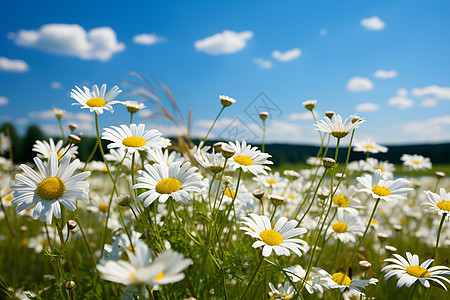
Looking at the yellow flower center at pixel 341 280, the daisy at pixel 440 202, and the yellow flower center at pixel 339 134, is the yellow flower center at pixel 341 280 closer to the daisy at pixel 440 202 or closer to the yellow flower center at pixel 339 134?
the daisy at pixel 440 202

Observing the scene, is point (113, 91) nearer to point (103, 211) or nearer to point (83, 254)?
point (103, 211)

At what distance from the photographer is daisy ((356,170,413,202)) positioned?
5.68 feet

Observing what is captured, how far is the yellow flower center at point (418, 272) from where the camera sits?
155 cm

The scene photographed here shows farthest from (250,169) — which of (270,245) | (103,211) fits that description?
(103,211)

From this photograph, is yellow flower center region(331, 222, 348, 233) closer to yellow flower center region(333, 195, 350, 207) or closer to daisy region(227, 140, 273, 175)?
yellow flower center region(333, 195, 350, 207)

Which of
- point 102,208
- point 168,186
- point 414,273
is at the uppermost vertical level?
point 168,186

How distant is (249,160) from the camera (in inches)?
67.2

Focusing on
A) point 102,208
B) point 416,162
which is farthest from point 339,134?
point 102,208

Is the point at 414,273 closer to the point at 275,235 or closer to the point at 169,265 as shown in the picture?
the point at 275,235

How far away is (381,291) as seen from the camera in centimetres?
315

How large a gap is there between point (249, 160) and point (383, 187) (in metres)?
0.78

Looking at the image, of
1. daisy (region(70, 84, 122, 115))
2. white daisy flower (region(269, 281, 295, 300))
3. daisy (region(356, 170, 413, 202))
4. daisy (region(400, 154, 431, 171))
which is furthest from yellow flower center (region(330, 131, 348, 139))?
daisy (region(400, 154, 431, 171))

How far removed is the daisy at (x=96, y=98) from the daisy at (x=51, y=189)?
1.19 feet

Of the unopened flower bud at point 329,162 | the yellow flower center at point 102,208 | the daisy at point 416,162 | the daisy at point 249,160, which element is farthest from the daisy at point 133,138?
the daisy at point 416,162
